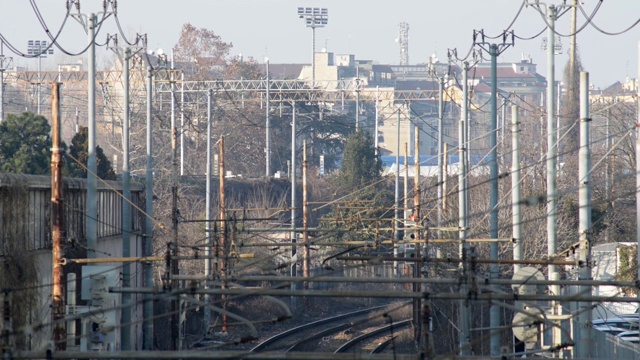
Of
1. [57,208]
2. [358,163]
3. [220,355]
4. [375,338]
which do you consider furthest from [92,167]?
[358,163]

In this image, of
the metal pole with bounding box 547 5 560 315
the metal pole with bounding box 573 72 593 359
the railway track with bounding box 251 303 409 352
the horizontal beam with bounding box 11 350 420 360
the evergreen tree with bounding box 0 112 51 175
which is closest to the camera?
the horizontal beam with bounding box 11 350 420 360

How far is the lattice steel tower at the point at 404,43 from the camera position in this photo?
178m

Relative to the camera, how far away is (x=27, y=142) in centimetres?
3594

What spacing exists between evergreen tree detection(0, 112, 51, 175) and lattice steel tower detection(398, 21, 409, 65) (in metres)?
144

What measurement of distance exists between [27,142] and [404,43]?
146626mm

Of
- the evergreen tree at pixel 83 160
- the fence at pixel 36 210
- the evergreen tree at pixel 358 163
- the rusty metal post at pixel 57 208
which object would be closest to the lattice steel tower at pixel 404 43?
the evergreen tree at pixel 358 163

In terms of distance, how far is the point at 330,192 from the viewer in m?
59.6

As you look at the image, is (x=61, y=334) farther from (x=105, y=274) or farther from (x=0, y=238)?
(x=0, y=238)

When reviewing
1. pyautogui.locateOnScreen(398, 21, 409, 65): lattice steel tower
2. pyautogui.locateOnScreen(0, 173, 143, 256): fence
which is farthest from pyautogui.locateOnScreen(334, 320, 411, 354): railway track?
pyautogui.locateOnScreen(398, 21, 409, 65): lattice steel tower

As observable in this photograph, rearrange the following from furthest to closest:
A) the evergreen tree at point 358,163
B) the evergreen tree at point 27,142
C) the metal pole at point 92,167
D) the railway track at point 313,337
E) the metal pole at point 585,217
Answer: the evergreen tree at point 358,163 < the evergreen tree at point 27,142 < the railway track at point 313,337 < the metal pole at point 92,167 < the metal pole at point 585,217

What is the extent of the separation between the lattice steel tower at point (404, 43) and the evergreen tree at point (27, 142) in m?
144

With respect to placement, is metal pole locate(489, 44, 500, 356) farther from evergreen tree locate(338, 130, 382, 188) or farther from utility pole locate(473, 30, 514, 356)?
evergreen tree locate(338, 130, 382, 188)

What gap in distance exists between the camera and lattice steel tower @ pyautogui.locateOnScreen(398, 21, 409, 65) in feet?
586

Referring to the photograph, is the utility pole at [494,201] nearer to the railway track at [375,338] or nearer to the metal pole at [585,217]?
the metal pole at [585,217]
